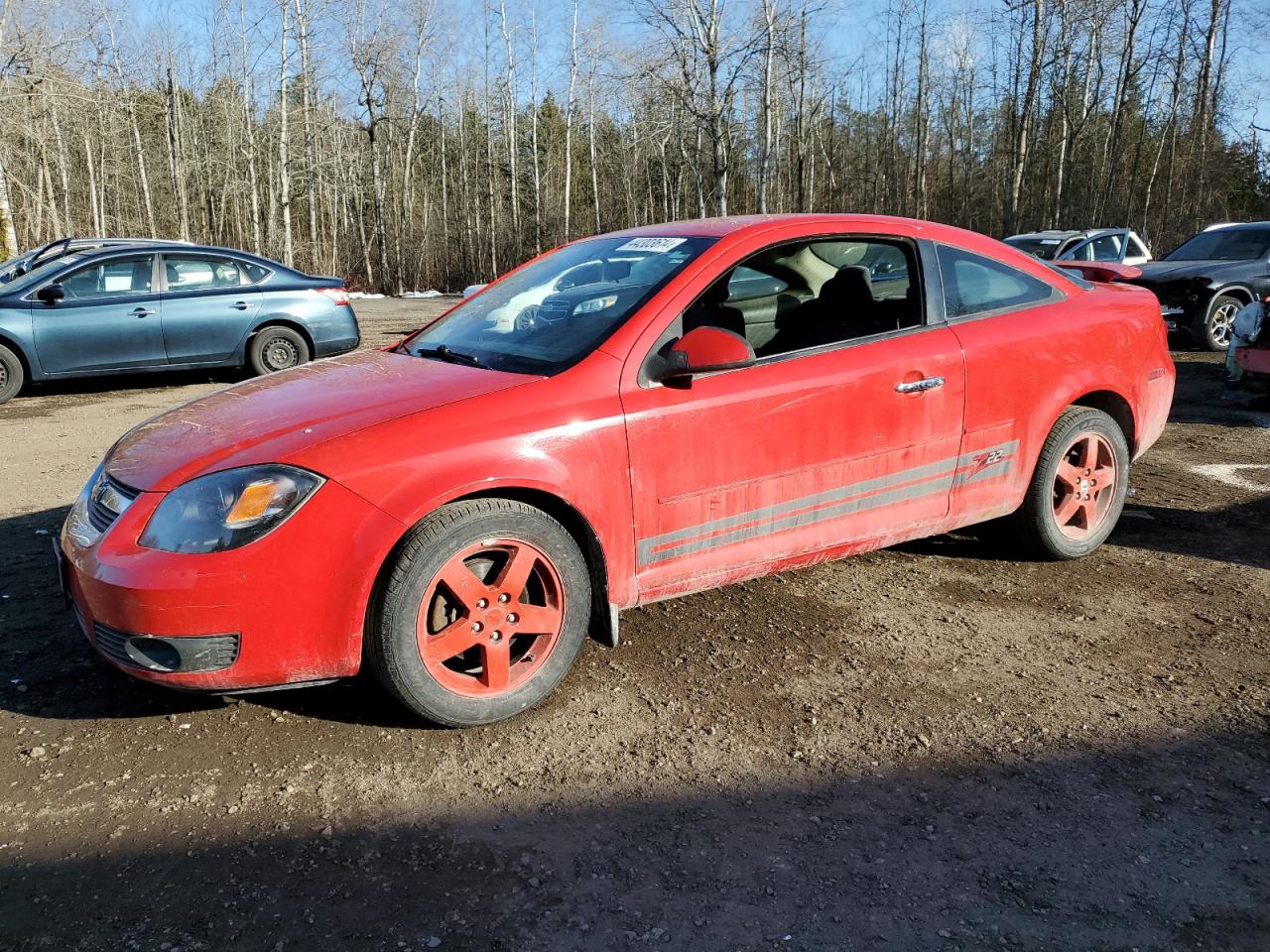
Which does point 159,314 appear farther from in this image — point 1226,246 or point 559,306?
point 1226,246

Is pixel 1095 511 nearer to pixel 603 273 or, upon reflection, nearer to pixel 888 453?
pixel 888 453

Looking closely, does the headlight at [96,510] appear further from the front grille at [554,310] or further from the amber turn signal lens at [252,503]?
the front grille at [554,310]

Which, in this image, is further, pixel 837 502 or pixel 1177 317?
pixel 1177 317

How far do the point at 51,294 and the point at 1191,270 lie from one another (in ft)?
42.4

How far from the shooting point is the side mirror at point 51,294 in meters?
9.79

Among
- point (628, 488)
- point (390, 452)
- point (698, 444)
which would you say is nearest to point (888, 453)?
point (698, 444)

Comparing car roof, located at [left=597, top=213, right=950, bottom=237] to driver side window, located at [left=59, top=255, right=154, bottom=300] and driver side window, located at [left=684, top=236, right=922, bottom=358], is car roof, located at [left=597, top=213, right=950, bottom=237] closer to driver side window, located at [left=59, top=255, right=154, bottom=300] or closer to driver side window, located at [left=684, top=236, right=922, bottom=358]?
driver side window, located at [left=684, top=236, right=922, bottom=358]

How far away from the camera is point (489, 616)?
309 centimetres

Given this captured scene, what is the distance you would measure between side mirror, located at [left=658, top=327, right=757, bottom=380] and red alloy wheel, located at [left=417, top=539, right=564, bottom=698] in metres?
0.78

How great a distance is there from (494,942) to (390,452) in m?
1.40

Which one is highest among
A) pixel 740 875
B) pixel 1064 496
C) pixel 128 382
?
pixel 1064 496

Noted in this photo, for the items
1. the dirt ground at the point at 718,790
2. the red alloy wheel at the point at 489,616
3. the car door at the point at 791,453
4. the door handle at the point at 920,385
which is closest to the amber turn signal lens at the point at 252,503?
the dirt ground at the point at 718,790

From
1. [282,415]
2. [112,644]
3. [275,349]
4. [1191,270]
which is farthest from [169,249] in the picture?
[1191,270]

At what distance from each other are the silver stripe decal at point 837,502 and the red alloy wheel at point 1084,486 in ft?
1.59
